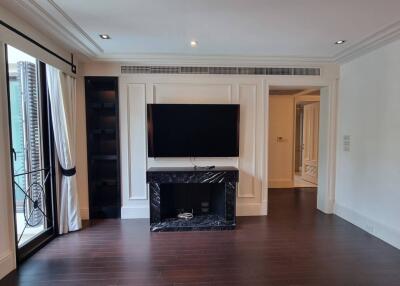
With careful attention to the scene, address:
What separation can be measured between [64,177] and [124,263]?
1.60m

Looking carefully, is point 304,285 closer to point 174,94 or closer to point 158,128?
point 158,128

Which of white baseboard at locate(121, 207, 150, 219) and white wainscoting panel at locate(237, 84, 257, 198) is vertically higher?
white wainscoting panel at locate(237, 84, 257, 198)

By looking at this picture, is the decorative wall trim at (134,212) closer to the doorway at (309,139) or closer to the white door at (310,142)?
the doorway at (309,139)

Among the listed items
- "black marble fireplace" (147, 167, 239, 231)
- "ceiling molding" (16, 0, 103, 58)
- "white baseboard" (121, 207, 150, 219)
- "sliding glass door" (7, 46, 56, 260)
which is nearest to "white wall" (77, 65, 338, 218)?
"white baseboard" (121, 207, 150, 219)

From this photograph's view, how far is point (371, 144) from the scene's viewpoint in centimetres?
363

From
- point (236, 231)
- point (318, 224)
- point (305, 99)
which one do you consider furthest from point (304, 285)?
point (305, 99)

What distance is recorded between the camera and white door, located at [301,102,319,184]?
6969 millimetres

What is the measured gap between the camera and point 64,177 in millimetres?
3611

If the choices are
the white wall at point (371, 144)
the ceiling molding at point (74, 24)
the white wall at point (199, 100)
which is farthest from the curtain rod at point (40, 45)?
the white wall at point (371, 144)

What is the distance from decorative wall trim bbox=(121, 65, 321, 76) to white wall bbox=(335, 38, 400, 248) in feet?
2.26

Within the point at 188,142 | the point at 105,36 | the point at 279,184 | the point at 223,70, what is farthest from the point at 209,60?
the point at 279,184

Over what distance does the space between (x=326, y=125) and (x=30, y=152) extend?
458 centimetres

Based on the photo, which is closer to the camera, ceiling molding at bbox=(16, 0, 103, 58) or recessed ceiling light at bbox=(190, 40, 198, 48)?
ceiling molding at bbox=(16, 0, 103, 58)

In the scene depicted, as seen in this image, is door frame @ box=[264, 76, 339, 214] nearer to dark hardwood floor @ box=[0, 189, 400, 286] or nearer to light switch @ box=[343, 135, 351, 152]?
light switch @ box=[343, 135, 351, 152]
